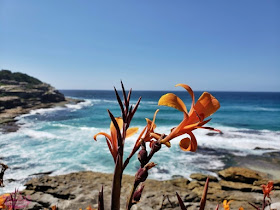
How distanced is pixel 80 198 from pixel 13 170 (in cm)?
573

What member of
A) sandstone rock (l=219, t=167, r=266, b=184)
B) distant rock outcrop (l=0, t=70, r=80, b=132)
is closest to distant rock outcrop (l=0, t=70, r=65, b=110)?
distant rock outcrop (l=0, t=70, r=80, b=132)

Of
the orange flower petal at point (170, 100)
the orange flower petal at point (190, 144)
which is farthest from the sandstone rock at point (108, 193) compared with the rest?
the orange flower petal at point (170, 100)

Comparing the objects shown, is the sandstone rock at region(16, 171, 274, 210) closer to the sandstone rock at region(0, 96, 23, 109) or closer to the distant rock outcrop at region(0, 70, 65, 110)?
the distant rock outcrop at region(0, 70, 65, 110)

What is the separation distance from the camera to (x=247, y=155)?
12.0m

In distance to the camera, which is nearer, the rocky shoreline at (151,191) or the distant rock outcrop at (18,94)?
the rocky shoreline at (151,191)

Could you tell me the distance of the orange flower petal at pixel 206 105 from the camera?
2.68ft

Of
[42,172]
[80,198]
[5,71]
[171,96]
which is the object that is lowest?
[42,172]

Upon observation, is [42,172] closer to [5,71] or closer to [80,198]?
[80,198]

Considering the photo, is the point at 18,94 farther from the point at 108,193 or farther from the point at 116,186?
the point at 116,186

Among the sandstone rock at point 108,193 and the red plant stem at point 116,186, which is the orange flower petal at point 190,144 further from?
the sandstone rock at point 108,193

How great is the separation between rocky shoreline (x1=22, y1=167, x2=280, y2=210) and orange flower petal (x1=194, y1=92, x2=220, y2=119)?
9.46 ft

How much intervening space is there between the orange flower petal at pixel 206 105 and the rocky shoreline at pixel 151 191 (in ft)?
9.46

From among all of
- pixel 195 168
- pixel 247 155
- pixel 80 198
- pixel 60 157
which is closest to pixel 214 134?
pixel 247 155

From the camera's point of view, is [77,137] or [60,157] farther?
[77,137]
